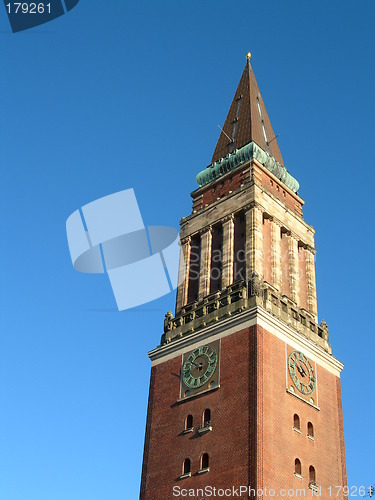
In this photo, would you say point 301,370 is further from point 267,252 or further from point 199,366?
point 267,252

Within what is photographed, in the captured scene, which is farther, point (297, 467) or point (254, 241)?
point (254, 241)

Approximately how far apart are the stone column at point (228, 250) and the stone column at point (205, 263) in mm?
1423

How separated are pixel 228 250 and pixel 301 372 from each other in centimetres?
946

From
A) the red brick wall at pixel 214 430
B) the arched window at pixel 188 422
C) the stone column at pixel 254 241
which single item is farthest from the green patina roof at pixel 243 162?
the arched window at pixel 188 422

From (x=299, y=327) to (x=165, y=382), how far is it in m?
8.72

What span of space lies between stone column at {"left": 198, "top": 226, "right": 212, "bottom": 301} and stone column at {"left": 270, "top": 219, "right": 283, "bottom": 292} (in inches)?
167

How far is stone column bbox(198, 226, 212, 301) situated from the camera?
48.1 meters

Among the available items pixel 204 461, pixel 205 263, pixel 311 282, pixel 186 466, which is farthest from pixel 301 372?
pixel 205 263

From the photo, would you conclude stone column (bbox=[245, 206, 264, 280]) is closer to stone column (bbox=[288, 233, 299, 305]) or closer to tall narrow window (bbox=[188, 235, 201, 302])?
stone column (bbox=[288, 233, 299, 305])

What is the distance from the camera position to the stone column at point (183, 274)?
49.2m

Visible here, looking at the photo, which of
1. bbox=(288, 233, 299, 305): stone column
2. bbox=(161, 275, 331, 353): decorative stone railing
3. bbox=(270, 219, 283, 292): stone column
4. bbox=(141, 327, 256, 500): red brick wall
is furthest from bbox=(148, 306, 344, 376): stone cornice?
bbox=(288, 233, 299, 305): stone column

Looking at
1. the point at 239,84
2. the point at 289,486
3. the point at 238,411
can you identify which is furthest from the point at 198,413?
the point at 239,84

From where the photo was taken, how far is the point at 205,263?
162ft

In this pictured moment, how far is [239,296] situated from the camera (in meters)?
44.5
